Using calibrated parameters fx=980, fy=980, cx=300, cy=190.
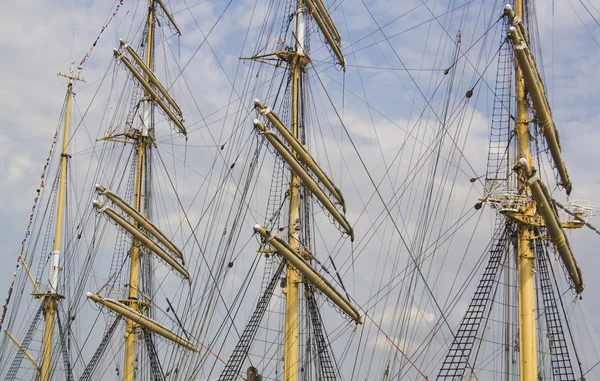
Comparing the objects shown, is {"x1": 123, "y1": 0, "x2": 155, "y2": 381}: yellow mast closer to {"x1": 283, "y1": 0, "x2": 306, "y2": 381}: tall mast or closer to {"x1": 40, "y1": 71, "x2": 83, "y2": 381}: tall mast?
{"x1": 40, "y1": 71, "x2": 83, "y2": 381}: tall mast

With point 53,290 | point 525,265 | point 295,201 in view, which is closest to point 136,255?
point 53,290

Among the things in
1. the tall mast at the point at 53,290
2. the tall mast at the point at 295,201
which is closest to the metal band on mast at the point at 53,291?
the tall mast at the point at 53,290

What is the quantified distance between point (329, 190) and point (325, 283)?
4321 mm

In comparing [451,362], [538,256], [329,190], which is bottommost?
[451,362]

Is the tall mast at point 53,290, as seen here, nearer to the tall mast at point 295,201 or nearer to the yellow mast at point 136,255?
the yellow mast at point 136,255

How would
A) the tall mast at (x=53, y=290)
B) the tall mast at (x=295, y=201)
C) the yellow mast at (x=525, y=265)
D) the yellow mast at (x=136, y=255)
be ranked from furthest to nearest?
the tall mast at (x=53, y=290) < the yellow mast at (x=136, y=255) < the tall mast at (x=295, y=201) < the yellow mast at (x=525, y=265)

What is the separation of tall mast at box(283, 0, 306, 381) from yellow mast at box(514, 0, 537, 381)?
39.1 ft

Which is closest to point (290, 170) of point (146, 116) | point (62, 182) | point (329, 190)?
point (329, 190)

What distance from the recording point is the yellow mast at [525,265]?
27172mm

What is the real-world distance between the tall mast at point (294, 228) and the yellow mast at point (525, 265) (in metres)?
11.9

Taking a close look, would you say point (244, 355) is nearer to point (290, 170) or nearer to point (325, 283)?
point (325, 283)

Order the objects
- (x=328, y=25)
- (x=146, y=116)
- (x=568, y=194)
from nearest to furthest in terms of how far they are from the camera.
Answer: (x=568, y=194) → (x=328, y=25) → (x=146, y=116)

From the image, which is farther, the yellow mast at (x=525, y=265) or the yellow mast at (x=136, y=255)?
the yellow mast at (x=136, y=255)

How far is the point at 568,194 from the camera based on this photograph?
104ft
